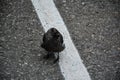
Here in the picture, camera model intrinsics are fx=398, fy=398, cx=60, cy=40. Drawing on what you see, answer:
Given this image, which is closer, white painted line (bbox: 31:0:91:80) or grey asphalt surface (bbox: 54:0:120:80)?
white painted line (bbox: 31:0:91:80)

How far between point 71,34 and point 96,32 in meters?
0.42

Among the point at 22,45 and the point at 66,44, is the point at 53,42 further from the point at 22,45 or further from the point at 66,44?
the point at 22,45

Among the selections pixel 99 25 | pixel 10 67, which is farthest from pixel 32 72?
pixel 99 25

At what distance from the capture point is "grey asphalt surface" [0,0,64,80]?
5617 mm

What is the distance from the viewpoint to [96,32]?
6.57m

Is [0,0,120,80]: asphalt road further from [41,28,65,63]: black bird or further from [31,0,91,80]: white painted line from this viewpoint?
[41,28,65,63]: black bird

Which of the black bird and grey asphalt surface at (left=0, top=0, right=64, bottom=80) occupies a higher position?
the black bird

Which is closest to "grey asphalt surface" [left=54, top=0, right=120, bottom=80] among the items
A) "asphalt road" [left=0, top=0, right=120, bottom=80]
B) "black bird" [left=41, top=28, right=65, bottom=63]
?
"asphalt road" [left=0, top=0, right=120, bottom=80]

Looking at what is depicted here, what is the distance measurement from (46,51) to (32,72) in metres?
0.53

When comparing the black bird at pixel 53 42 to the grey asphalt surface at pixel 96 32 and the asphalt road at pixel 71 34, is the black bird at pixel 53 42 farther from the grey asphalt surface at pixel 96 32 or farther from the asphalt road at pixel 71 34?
the grey asphalt surface at pixel 96 32

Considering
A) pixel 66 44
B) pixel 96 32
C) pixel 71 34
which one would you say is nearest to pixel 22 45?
pixel 66 44

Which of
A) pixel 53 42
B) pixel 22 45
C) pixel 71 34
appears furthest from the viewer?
pixel 71 34

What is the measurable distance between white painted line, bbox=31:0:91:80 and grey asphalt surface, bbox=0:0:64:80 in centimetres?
11

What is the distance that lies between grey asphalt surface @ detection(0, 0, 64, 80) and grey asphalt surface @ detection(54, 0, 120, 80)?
53cm
